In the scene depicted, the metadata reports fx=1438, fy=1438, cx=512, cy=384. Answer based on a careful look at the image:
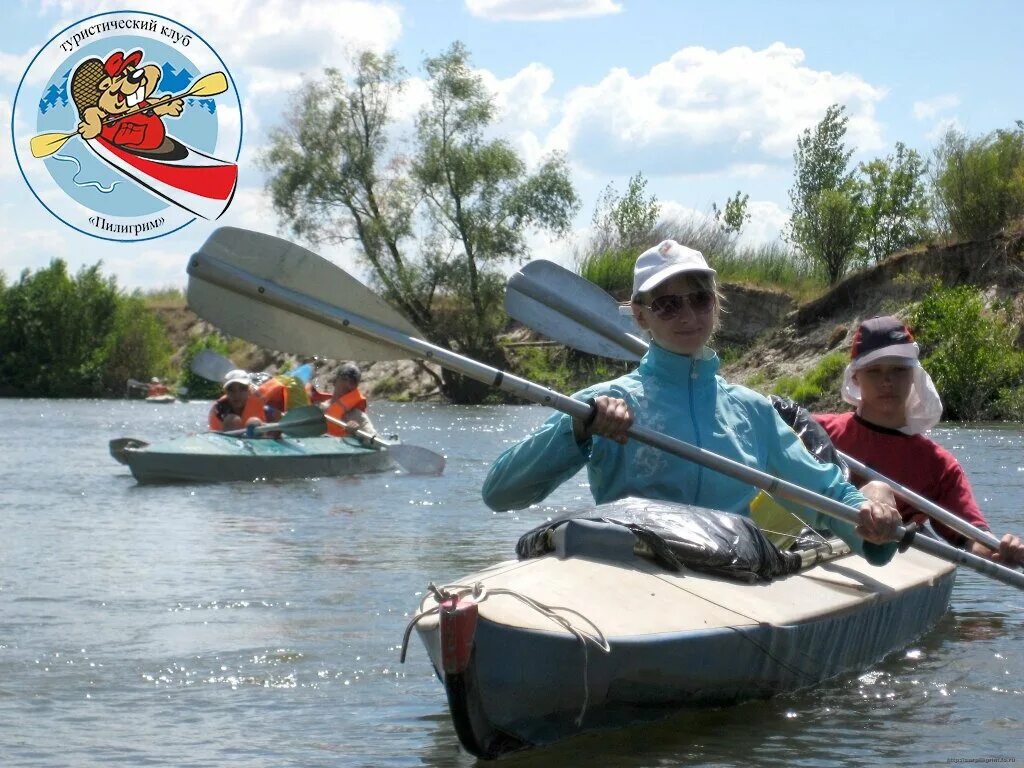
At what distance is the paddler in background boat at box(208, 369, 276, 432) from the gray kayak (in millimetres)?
405

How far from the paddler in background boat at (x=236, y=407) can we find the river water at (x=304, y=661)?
234 centimetres

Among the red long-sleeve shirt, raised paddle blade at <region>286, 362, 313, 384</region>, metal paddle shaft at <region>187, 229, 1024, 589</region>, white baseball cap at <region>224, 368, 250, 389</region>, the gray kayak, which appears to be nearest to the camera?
metal paddle shaft at <region>187, 229, 1024, 589</region>

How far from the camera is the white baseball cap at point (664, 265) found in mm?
4195

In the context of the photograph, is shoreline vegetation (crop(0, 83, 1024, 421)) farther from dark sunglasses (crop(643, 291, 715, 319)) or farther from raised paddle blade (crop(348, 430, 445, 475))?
dark sunglasses (crop(643, 291, 715, 319))

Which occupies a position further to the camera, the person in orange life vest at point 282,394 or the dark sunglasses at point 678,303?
the person in orange life vest at point 282,394

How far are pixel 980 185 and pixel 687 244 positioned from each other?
36.0 ft

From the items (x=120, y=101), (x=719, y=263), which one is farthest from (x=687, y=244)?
(x=120, y=101)

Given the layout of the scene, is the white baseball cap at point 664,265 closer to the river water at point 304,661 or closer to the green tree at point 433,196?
the river water at point 304,661

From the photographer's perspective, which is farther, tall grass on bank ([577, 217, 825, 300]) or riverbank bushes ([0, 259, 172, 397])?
riverbank bushes ([0, 259, 172, 397])

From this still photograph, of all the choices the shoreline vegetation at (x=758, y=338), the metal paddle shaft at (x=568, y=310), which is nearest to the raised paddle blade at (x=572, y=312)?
the metal paddle shaft at (x=568, y=310)

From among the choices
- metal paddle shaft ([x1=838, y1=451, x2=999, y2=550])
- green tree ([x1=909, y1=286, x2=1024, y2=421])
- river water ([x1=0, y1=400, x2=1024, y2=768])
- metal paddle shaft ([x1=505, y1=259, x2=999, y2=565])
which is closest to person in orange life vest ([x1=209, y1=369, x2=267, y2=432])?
river water ([x1=0, y1=400, x2=1024, y2=768])

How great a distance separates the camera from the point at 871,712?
15.9ft

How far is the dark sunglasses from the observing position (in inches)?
169

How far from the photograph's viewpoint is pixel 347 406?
50.6 ft
